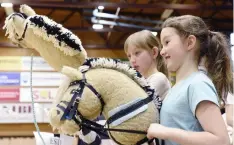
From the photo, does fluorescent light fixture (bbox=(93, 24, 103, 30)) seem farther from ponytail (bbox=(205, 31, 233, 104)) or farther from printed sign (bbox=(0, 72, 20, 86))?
ponytail (bbox=(205, 31, 233, 104))

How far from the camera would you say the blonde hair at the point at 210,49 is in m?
1.14

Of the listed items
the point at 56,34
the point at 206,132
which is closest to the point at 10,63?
the point at 56,34

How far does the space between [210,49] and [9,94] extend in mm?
5542

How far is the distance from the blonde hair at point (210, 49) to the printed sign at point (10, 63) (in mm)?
5504

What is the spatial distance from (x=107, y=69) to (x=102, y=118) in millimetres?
181

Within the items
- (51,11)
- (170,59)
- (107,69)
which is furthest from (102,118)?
(51,11)

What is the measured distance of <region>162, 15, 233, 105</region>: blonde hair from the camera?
1139 millimetres

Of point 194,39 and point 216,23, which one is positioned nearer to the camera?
point 194,39

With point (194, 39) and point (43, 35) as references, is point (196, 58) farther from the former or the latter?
point (43, 35)

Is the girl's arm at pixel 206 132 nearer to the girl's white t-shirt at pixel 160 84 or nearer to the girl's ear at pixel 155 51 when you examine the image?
the girl's white t-shirt at pixel 160 84

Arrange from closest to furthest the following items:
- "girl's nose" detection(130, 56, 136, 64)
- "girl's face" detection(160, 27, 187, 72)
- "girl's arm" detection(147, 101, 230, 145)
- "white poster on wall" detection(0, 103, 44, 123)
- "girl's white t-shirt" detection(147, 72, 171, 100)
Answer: "girl's arm" detection(147, 101, 230, 145) → "girl's face" detection(160, 27, 187, 72) → "girl's white t-shirt" detection(147, 72, 171, 100) → "girl's nose" detection(130, 56, 136, 64) → "white poster on wall" detection(0, 103, 44, 123)

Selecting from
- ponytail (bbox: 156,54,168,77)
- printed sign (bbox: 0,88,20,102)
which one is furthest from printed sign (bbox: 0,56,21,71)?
ponytail (bbox: 156,54,168,77)

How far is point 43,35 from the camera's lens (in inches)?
47.5

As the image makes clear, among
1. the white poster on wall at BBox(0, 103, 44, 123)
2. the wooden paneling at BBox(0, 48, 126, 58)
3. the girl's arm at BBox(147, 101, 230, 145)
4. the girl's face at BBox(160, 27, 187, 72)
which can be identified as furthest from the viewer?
the wooden paneling at BBox(0, 48, 126, 58)
